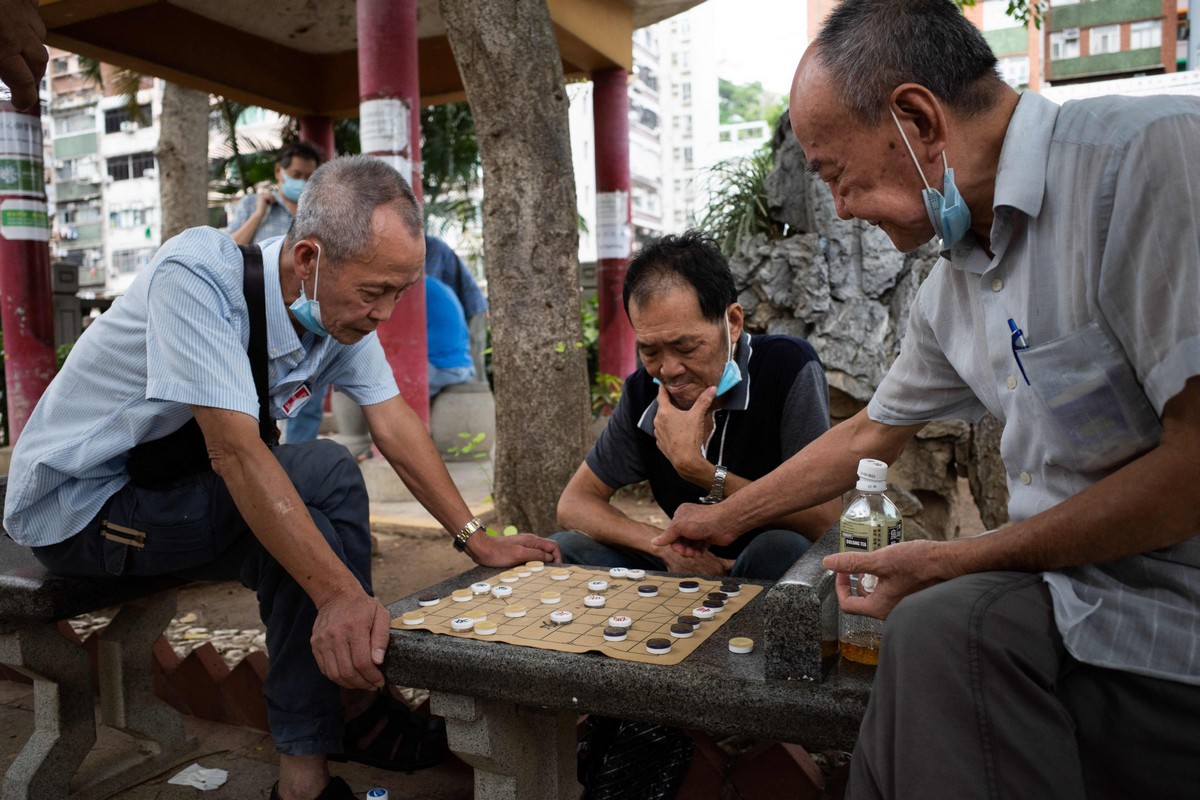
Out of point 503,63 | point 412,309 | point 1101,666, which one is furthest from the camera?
point 412,309

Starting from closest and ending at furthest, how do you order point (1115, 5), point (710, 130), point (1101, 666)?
1. point (1101, 666)
2. point (1115, 5)
3. point (710, 130)

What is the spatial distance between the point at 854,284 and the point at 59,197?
4819cm

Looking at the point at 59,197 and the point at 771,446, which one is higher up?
the point at 59,197

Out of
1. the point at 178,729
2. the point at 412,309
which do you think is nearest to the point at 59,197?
the point at 412,309

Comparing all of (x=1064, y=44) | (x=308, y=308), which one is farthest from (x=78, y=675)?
(x=1064, y=44)

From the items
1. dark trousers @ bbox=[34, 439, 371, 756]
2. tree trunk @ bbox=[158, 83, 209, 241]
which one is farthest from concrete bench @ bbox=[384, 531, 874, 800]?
tree trunk @ bbox=[158, 83, 209, 241]

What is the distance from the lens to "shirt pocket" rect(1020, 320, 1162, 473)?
60.4 inches

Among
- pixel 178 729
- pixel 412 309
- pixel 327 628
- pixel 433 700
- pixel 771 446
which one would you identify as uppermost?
pixel 412 309

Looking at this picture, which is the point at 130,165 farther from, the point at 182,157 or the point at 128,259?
the point at 182,157

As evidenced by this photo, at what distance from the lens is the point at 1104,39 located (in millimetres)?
26672

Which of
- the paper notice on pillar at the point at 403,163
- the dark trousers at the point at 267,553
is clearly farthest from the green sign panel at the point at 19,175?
the dark trousers at the point at 267,553

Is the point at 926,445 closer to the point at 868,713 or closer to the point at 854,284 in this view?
the point at 854,284

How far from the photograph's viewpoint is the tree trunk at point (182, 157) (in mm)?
9570

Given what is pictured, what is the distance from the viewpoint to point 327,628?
219cm
